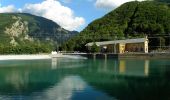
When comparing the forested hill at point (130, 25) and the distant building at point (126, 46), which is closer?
the distant building at point (126, 46)

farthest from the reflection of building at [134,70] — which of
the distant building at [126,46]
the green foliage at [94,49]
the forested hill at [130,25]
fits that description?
the forested hill at [130,25]

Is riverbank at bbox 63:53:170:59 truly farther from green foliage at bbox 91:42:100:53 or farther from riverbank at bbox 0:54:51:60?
riverbank at bbox 0:54:51:60

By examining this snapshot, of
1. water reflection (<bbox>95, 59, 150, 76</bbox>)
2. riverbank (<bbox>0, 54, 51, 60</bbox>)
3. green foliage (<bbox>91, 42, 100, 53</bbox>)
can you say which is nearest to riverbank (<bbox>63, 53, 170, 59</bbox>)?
green foliage (<bbox>91, 42, 100, 53</bbox>)

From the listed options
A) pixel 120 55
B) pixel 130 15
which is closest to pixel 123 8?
pixel 130 15

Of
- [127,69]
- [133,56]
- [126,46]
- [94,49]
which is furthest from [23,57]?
[127,69]

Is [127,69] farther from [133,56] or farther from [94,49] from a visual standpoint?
[94,49]

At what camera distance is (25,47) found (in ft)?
331

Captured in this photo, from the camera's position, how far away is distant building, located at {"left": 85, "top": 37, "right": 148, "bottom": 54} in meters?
90.3

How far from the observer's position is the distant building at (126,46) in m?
90.3

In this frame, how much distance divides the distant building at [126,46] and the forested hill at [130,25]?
276 inches

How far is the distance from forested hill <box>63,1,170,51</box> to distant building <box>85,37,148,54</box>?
7.02 metres

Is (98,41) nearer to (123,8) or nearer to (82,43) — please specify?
(82,43)

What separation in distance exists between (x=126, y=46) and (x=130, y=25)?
25404 mm

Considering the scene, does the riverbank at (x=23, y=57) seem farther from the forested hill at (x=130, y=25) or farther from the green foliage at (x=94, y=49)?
the forested hill at (x=130, y=25)
